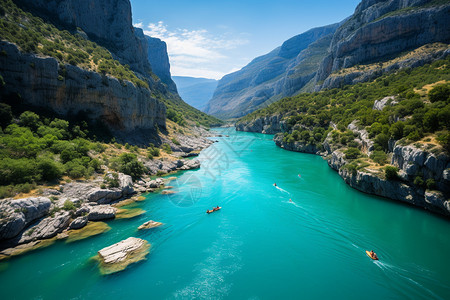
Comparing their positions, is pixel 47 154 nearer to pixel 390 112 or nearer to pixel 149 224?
pixel 149 224

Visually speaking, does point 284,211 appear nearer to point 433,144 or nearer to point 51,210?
point 433,144

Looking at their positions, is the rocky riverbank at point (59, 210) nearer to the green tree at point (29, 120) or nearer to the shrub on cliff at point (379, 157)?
the green tree at point (29, 120)

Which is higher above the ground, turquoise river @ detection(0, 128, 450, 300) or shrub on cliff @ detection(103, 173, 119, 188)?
shrub on cliff @ detection(103, 173, 119, 188)

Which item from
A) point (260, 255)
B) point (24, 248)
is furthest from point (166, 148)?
point (260, 255)

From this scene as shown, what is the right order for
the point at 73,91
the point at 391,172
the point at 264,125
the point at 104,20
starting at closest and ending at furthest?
the point at 391,172
the point at 73,91
the point at 104,20
the point at 264,125

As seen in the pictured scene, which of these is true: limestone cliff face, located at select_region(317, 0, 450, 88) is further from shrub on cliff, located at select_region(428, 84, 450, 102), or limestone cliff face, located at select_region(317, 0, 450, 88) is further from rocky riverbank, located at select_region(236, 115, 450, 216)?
rocky riverbank, located at select_region(236, 115, 450, 216)

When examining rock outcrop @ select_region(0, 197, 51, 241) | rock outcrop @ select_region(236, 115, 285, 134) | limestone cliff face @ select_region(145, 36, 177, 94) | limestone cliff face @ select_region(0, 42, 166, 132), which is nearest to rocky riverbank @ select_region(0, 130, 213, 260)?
rock outcrop @ select_region(0, 197, 51, 241)
